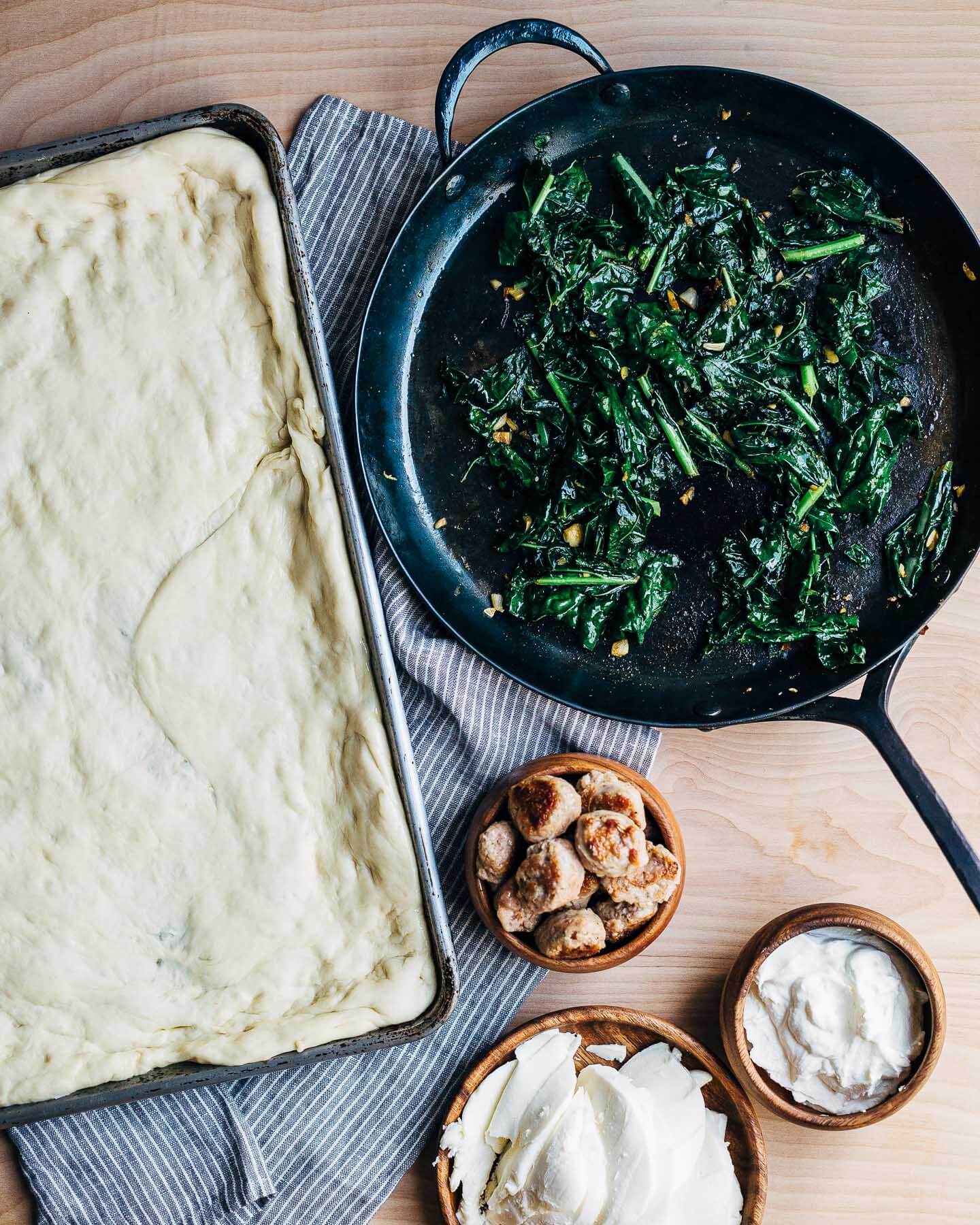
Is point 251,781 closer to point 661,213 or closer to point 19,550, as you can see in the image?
point 19,550

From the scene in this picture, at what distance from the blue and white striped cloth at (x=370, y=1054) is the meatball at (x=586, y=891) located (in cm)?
34

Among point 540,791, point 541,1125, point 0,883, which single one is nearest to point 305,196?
point 540,791

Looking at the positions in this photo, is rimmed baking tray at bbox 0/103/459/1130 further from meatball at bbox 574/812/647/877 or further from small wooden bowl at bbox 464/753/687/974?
meatball at bbox 574/812/647/877

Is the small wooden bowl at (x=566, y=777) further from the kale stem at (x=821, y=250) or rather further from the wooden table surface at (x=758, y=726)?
the kale stem at (x=821, y=250)

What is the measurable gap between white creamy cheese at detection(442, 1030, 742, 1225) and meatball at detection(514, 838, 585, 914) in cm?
48

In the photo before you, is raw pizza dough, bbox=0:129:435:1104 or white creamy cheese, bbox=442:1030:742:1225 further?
white creamy cheese, bbox=442:1030:742:1225

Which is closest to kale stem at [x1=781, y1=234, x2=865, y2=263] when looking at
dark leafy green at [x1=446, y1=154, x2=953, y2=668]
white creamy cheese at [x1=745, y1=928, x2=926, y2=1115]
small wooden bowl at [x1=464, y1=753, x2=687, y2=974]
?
dark leafy green at [x1=446, y1=154, x2=953, y2=668]

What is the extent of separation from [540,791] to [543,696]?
1.08 feet

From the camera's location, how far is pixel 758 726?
298 cm

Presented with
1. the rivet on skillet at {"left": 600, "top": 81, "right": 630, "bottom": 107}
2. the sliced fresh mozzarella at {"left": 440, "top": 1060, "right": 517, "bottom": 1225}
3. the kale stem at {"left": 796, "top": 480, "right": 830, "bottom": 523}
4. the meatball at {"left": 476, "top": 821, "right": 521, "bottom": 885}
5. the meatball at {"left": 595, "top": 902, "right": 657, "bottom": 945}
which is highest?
the rivet on skillet at {"left": 600, "top": 81, "right": 630, "bottom": 107}

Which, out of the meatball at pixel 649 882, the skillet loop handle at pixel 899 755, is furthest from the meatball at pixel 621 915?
the skillet loop handle at pixel 899 755

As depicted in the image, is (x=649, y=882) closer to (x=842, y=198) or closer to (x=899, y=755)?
(x=899, y=755)

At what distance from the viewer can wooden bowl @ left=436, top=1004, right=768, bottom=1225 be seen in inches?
105

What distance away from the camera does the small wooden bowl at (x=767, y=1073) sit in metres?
2.64
